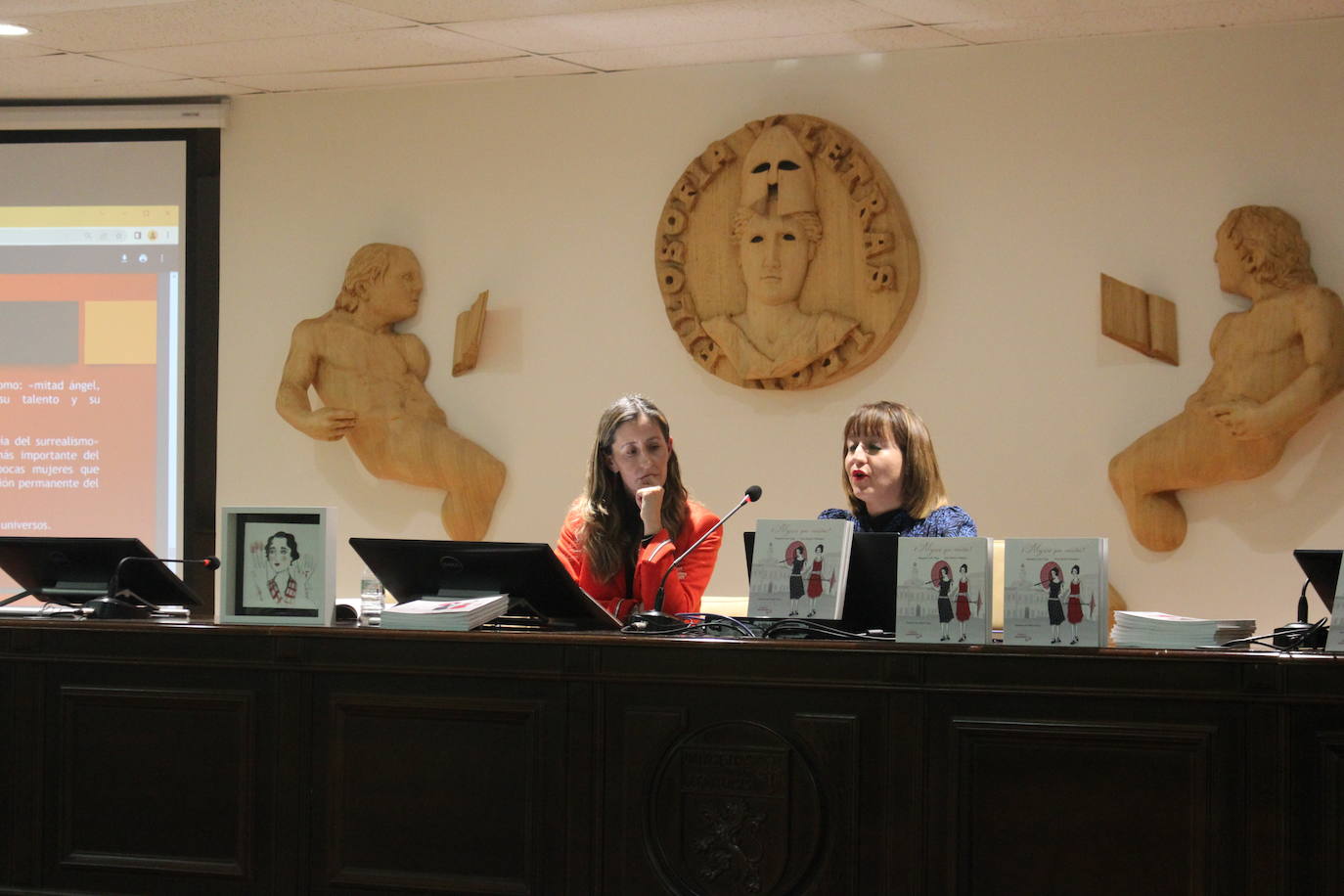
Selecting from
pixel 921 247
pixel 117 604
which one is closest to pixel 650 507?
pixel 117 604

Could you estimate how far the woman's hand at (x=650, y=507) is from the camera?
348 centimetres

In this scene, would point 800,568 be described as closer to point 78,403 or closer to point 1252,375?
point 1252,375

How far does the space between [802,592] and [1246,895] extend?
93cm

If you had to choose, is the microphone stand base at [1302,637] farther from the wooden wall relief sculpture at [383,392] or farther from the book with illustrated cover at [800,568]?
→ the wooden wall relief sculpture at [383,392]

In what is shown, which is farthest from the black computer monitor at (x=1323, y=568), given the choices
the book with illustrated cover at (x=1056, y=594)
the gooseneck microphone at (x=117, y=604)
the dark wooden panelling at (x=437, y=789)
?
the gooseneck microphone at (x=117, y=604)

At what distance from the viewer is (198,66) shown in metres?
4.79

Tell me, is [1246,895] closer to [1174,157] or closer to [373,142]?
[1174,157]

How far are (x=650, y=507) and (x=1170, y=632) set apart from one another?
4.11 ft

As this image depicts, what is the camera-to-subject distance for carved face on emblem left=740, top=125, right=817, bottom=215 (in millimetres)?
4586

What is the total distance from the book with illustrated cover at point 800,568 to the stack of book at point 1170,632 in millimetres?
526

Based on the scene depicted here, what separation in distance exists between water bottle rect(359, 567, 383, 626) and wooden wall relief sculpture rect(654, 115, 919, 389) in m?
1.67

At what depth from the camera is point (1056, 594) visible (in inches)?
106

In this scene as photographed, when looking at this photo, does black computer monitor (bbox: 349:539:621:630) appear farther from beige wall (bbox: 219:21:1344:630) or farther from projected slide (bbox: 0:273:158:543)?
projected slide (bbox: 0:273:158:543)

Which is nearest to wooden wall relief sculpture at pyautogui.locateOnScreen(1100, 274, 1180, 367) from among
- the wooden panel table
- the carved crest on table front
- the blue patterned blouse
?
the blue patterned blouse
